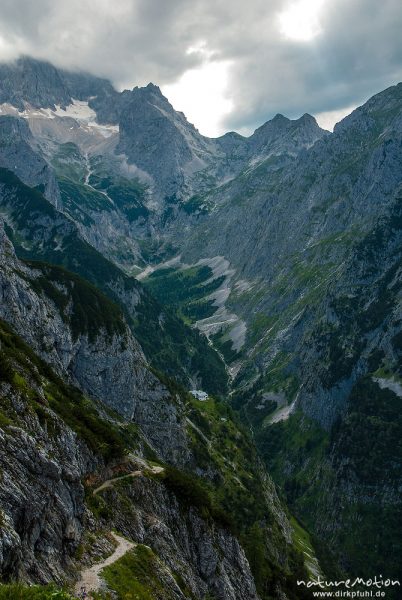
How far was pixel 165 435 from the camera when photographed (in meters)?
168

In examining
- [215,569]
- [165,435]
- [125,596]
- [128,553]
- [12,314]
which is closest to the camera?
[125,596]

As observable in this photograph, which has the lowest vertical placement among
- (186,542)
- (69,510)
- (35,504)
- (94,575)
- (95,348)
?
(186,542)

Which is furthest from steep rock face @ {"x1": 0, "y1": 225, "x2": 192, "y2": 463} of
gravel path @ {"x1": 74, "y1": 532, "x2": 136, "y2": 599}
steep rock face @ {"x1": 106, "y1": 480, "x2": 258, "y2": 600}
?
gravel path @ {"x1": 74, "y1": 532, "x2": 136, "y2": 599}

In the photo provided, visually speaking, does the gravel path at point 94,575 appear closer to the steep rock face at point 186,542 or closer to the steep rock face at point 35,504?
the steep rock face at point 35,504

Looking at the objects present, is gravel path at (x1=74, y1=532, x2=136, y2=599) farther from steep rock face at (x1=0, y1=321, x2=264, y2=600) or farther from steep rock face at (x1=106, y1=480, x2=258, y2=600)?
steep rock face at (x1=106, y1=480, x2=258, y2=600)

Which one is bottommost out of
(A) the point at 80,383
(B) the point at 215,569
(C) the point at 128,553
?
(B) the point at 215,569

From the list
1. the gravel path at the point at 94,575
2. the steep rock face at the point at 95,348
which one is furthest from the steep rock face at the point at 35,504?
the steep rock face at the point at 95,348

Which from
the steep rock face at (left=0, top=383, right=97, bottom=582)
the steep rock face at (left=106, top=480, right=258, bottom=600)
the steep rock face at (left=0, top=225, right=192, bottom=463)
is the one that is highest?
the steep rock face at (left=0, top=225, right=192, bottom=463)

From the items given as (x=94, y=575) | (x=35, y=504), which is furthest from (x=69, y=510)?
(x=35, y=504)

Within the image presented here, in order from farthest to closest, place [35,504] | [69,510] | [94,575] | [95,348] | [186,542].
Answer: [95,348]
[186,542]
[69,510]
[94,575]
[35,504]

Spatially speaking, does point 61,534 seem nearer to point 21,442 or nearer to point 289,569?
point 21,442

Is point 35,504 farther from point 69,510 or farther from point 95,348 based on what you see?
point 95,348

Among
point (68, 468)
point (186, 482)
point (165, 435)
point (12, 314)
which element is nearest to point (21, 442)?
point (68, 468)

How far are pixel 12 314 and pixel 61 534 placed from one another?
290 ft
